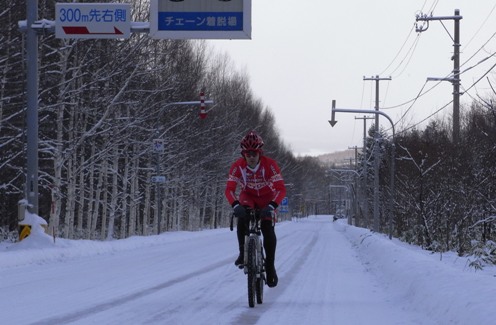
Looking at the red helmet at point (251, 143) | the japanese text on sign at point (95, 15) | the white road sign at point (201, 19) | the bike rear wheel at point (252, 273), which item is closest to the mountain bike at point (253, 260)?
the bike rear wheel at point (252, 273)

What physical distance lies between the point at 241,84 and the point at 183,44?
27.0 m

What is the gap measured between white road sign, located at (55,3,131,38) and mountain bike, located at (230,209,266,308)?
955cm

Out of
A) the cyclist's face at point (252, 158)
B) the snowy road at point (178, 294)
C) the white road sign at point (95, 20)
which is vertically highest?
the white road sign at point (95, 20)

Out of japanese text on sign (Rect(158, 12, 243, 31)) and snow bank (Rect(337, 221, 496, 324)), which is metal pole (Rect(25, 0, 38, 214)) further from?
snow bank (Rect(337, 221, 496, 324))

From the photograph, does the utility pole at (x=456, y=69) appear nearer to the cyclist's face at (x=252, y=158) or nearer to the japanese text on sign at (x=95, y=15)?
the japanese text on sign at (x=95, y=15)

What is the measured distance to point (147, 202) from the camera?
1556 inches

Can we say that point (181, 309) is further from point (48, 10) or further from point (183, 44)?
point (183, 44)

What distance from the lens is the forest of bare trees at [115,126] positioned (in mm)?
22578

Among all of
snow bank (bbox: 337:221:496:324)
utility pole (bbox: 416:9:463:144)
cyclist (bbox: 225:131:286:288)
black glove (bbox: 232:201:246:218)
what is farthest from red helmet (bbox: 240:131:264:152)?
utility pole (bbox: 416:9:463:144)

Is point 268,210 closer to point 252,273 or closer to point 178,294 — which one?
point 252,273

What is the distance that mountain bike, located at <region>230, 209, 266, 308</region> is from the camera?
7965 mm

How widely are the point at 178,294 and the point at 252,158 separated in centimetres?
226

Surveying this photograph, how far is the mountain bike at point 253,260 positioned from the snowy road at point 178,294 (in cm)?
20

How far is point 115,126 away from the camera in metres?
25.5
